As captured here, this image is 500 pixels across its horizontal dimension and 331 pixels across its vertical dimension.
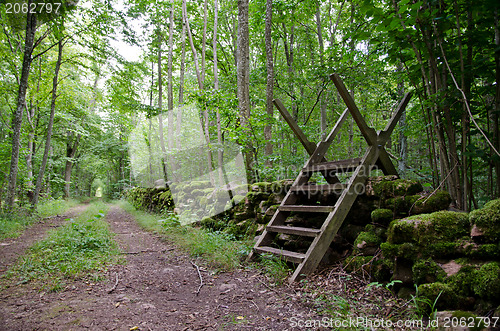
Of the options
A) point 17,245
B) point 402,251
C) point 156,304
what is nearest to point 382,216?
point 402,251

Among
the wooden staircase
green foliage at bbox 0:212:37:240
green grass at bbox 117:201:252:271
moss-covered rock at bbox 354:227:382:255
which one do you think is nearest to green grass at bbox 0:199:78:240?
green foliage at bbox 0:212:37:240

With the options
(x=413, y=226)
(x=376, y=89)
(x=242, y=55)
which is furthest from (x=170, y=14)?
(x=413, y=226)

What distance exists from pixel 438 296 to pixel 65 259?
4.59 m

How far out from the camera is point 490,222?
196 cm

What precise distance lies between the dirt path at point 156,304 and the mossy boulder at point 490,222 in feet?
5.05

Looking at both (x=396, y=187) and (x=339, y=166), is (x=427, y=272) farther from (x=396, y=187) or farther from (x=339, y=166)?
(x=339, y=166)

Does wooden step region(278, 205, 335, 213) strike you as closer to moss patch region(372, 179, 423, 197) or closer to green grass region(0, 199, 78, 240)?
moss patch region(372, 179, 423, 197)

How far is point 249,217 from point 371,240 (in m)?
2.67

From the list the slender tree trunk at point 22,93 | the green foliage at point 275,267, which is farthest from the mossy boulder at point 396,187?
the slender tree trunk at point 22,93

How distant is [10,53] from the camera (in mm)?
8984

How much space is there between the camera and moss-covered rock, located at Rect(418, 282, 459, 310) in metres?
A: 1.85

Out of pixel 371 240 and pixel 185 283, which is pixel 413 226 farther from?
pixel 185 283

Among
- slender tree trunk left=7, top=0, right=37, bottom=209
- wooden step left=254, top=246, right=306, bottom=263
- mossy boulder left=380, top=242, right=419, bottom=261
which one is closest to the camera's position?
mossy boulder left=380, top=242, right=419, bottom=261

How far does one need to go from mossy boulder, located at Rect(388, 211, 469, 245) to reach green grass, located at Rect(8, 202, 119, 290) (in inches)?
140
